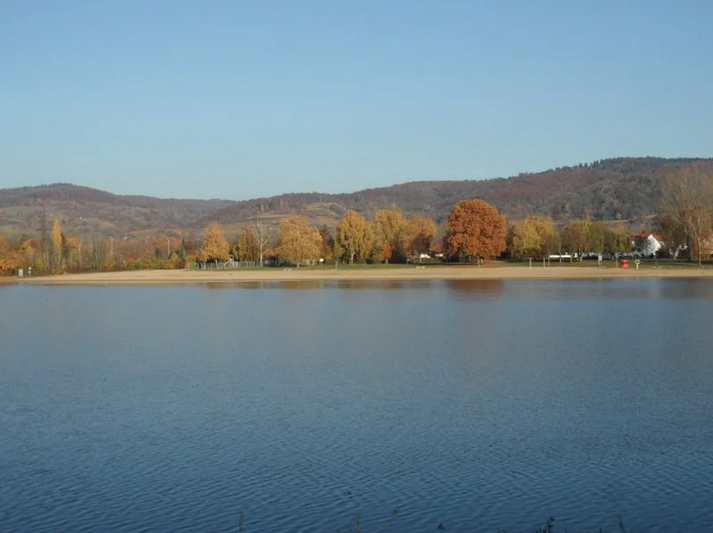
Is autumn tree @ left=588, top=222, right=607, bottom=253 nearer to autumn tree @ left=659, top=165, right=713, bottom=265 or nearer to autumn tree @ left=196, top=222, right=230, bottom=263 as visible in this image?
autumn tree @ left=659, top=165, right=713, bottom=265

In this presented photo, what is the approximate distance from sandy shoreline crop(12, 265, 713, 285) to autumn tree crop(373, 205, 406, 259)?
52.0 feet

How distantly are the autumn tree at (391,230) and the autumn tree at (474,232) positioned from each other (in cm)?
1472

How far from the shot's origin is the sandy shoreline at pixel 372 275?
245ft

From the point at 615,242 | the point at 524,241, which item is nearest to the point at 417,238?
the point at 524,241

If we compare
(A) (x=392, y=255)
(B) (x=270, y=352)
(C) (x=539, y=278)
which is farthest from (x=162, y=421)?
(A) (x=392, y=255)

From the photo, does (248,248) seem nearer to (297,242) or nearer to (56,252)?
(297,242)

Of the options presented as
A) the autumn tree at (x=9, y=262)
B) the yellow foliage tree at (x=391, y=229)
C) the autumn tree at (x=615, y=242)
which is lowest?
the autumn tree at (x=9, y=262)

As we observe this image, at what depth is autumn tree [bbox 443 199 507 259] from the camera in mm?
87562

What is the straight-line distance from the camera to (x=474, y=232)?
87500mm

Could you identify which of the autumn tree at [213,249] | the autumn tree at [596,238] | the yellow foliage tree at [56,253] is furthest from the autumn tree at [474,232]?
the yellow foliage tree at [56,253]

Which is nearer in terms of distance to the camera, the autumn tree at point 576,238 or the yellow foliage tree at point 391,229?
the autumn tree at point 576,238

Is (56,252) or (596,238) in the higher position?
(596,238)

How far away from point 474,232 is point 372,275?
12.4m

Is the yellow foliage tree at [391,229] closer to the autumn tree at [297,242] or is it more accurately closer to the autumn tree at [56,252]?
the autumn tree at [297,242]
